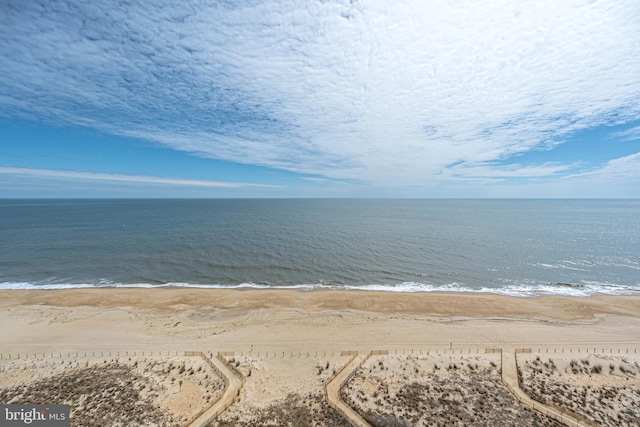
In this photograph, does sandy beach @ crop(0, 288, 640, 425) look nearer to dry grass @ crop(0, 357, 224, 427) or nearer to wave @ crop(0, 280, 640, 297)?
dry grass @ crop(0, 357, 224, 427)

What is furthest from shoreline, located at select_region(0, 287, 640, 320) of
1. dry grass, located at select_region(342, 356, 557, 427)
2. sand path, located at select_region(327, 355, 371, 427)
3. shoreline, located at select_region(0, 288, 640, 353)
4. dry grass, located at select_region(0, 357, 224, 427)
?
dry grass, located at select_region(0, 357, 224, 427)

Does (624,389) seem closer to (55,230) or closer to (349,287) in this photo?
(349,287)

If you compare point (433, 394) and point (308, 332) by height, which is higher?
Answer: point (433, 394)

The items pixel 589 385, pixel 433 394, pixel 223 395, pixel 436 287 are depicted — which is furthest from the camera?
pixel 436 287

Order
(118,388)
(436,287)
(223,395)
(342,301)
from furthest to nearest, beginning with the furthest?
(436,287)
(342,301)
(118,388)
(223,395)

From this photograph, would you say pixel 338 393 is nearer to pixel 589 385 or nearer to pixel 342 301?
pixel 342 301

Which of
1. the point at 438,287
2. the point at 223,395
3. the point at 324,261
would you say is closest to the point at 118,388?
the point at 223,395
